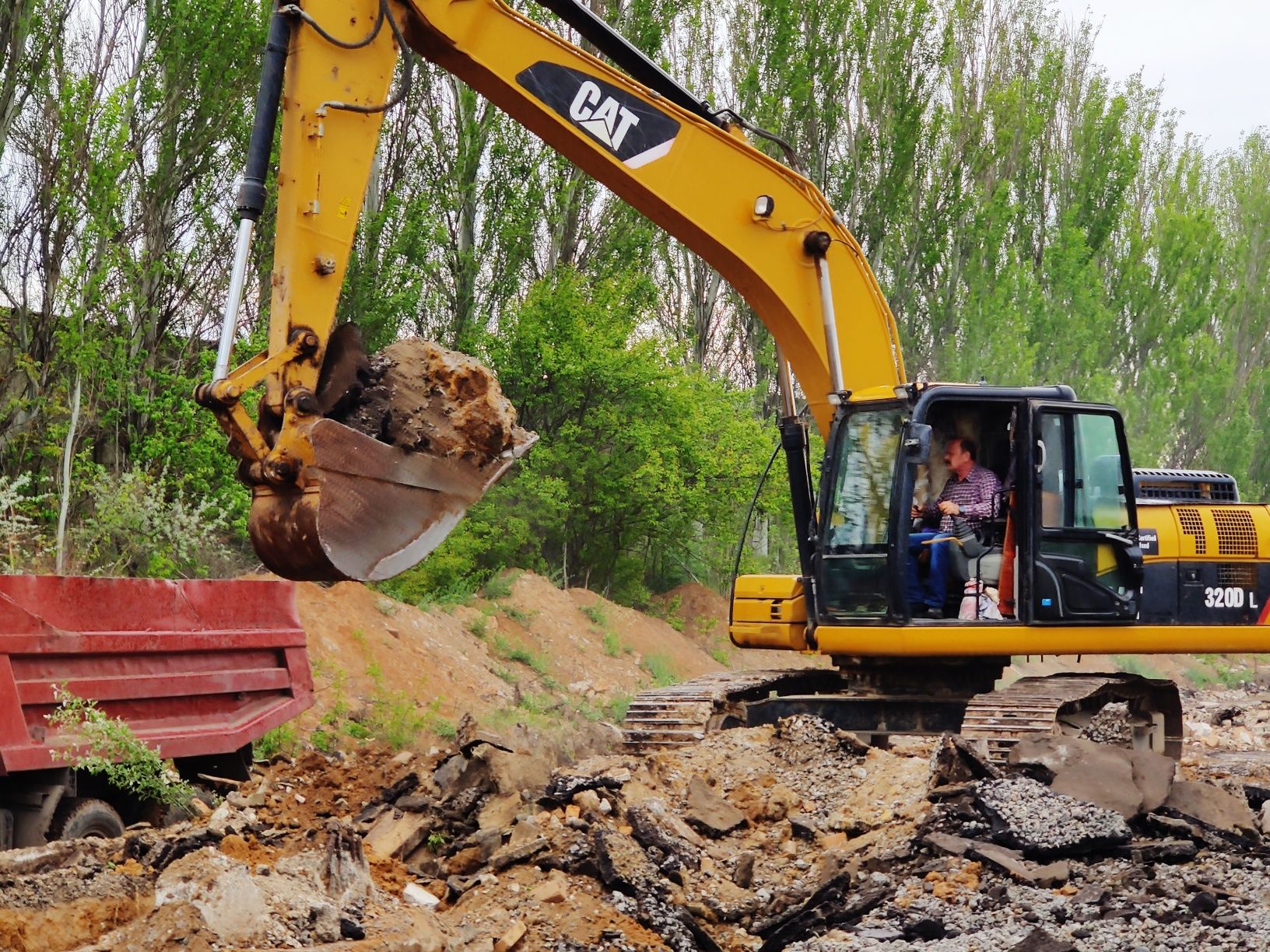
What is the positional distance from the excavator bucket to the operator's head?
120 inches

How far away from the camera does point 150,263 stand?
47.2 feet

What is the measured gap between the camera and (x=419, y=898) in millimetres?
5863

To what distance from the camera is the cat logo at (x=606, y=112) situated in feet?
23.0

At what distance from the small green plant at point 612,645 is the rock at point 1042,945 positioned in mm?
11456

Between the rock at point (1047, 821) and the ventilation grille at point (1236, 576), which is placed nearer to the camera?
the rock at point (1047, 821)

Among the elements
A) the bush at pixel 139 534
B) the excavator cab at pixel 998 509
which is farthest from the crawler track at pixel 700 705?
the bush at pixel 139 534

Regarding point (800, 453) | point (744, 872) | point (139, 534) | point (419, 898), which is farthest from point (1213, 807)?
point (139, 534)

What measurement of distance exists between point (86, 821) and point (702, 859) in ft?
9.19

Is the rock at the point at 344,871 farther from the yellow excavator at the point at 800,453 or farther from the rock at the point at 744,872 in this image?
the rock at the point at 744,872

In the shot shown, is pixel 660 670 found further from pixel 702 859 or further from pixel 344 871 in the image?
pixel 344 871

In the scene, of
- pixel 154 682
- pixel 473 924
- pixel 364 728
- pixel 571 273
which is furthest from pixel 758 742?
pixel 571 273

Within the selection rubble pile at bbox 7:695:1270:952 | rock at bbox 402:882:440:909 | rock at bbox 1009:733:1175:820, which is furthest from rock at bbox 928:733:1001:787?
rock at bbox 402:882:440:909

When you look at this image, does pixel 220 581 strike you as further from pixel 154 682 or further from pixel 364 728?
pixel 364 728

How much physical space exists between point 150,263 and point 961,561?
32.0 ft
